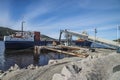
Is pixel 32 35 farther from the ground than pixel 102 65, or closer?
farther from the ground

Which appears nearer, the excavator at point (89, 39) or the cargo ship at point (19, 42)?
the excavator at point (89, 39)

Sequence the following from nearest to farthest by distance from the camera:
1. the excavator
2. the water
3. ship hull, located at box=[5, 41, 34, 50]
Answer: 1. the water
2. the excavator
3. ship hull, located at box=[5, 41, 34, 50]

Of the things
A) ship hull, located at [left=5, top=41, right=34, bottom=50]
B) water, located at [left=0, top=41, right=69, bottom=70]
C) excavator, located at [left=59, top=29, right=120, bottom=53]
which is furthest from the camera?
ship hull, located at [left=5, top=41, right=34, bottom=50]

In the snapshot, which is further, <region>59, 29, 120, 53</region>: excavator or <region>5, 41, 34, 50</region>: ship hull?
<region>5, 41, 34, 50</region>: ship hull

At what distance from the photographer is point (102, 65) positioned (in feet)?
36.8

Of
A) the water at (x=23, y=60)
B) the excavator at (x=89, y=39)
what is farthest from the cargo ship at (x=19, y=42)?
the excavator at (x=89, y=39)

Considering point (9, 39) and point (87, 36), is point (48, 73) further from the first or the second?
point (87, 36)

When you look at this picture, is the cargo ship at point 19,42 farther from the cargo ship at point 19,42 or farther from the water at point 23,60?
the water at point 23,60

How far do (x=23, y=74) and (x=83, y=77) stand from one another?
5453mm

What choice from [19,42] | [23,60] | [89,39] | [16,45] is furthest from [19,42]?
[89,39]

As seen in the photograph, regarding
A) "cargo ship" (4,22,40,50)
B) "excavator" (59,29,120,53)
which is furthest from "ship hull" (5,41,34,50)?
"excavator" (59,29,120,53)

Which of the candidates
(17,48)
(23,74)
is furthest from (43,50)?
(23,74)

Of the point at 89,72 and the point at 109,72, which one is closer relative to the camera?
the point at 89,72

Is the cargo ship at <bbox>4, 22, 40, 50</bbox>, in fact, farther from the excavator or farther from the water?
the excavator
